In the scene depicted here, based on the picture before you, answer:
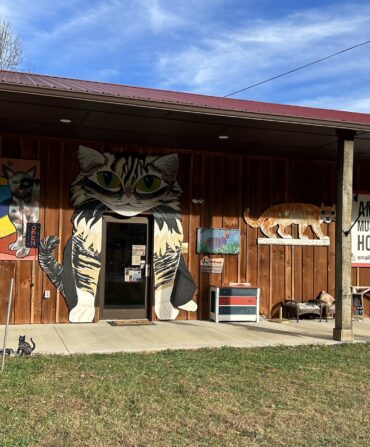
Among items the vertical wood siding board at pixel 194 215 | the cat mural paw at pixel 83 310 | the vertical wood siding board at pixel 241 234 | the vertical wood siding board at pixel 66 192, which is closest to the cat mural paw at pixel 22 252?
the vertical wood siding board at pixel 66 192

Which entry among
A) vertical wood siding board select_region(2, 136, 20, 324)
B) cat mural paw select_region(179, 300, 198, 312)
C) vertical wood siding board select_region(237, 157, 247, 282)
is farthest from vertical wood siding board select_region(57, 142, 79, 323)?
vertical wood siding board select_region(237, 157, 247, 282)

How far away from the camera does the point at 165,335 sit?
9070 mm

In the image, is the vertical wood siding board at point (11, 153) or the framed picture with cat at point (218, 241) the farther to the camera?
the framed picture with cat at point (218, 241)

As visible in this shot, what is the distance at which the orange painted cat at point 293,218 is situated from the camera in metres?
11.7

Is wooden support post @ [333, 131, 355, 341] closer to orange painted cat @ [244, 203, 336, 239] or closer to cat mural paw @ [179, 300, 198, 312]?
orange painted cat @ [244, 203, 336, 239]

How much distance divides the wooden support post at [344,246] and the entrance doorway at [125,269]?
395 cm

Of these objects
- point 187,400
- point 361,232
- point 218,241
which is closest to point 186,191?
point 218,241

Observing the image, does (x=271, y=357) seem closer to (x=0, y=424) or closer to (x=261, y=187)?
(x=0, y=424)

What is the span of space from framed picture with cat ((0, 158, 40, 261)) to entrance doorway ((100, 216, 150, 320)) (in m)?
1.46

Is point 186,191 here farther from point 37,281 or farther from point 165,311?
point 37,281

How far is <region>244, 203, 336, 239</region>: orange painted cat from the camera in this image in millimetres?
11695

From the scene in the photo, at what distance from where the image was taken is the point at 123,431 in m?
4.48

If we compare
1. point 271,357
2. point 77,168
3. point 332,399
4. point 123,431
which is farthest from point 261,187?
point 123,431

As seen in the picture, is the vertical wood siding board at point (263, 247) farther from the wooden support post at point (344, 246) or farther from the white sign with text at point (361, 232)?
the wooden support post at point (344, 246)
